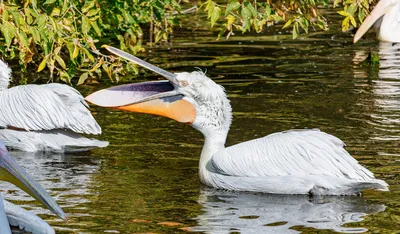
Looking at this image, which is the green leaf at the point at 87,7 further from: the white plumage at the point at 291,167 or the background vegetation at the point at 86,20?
the white plumage at the point at 291,167

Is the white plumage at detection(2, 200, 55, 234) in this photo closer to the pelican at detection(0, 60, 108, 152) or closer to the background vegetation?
the pelican at detection(0, 60, 108, 152)

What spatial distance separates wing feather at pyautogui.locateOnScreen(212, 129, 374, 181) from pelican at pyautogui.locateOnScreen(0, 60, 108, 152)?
1.59 m

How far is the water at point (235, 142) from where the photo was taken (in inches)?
261

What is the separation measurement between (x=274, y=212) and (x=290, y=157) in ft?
1.67

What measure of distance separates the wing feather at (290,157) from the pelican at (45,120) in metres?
1.59

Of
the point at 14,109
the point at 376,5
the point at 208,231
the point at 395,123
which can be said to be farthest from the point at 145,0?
the point at 376,5

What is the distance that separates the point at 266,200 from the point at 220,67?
528 centimetres

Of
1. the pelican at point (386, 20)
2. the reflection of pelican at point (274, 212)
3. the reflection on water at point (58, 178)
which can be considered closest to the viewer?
the reflection of pelican at point (274, 212)

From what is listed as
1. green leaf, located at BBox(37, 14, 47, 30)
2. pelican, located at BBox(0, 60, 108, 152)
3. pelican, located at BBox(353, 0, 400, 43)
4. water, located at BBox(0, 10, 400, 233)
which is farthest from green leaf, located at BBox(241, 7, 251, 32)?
pelican, located at BBox(353, 0, 400, 43)

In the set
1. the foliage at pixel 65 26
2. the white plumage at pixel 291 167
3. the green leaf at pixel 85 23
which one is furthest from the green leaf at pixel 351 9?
the green leaf at pixel 85 23

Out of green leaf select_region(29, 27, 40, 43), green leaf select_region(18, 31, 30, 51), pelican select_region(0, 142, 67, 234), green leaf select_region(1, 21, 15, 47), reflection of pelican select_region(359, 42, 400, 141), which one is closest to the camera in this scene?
pelican select_region(0, 142, 67, 234)

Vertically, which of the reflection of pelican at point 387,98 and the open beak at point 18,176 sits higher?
the open beak at point 18,176

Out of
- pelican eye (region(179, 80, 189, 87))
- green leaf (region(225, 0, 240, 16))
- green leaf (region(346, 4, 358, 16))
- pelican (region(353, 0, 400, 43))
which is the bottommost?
pelican eye (region(179, 80, 189, 87))

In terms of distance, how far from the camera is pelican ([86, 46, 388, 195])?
23.2ft
